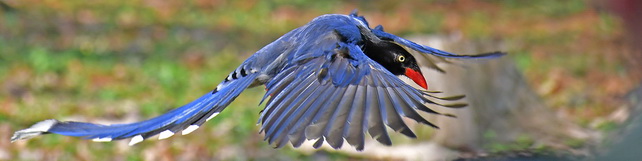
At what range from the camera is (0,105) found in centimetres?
770

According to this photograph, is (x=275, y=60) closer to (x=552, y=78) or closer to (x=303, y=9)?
(x=552, y=78)

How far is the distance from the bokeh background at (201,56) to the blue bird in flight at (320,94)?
66.8 inches

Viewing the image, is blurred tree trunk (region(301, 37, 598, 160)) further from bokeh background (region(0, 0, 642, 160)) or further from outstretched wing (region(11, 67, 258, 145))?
outstretched wing (region(11, 67, 258, 145))

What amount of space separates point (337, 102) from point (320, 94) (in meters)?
0.11

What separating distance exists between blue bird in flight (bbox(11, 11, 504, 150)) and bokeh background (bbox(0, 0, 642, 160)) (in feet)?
5.57

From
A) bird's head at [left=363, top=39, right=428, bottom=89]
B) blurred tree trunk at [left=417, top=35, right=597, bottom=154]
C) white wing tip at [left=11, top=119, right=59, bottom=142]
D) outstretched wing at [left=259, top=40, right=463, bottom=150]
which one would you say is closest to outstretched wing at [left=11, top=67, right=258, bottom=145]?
white wing tip at [left=11, top=119, right=59, bottom=142]

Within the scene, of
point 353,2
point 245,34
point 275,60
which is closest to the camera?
point 275,60

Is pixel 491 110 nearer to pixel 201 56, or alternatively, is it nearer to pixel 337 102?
pixel 201 56

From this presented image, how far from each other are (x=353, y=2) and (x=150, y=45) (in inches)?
156

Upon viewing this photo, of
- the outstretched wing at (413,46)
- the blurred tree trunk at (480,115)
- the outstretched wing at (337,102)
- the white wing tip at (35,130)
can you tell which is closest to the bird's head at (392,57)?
the outstretched wing at (413,46)

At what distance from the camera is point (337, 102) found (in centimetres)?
394

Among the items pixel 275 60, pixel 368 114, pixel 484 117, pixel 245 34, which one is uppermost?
pixel 245 34

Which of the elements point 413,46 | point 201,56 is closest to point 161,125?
point 413,46

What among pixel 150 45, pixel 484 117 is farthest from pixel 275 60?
pixel 150 45
